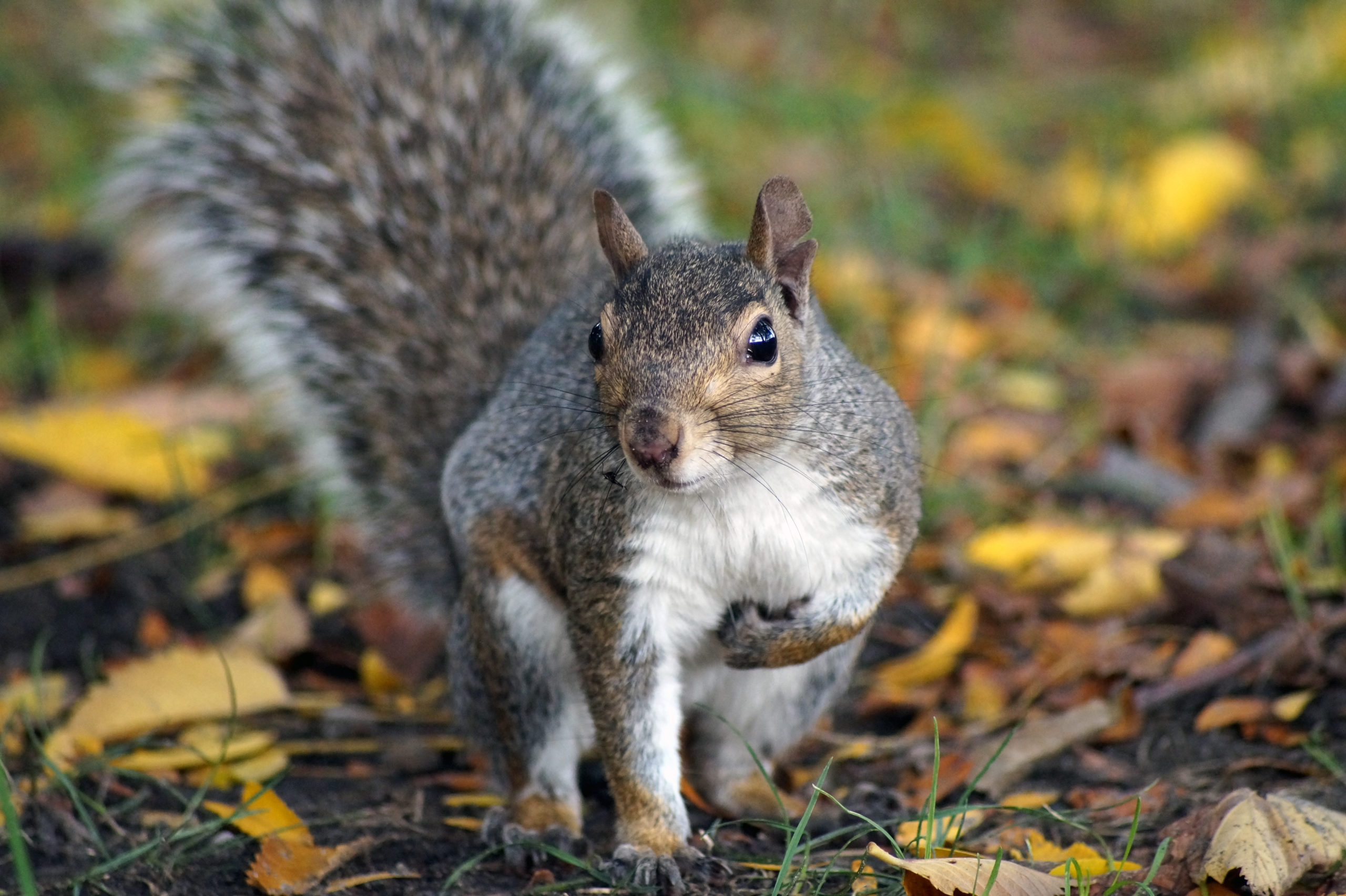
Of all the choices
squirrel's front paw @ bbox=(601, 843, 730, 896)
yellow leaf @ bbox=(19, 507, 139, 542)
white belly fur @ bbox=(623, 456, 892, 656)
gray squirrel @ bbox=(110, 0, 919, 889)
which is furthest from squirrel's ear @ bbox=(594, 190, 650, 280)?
yellow leaf @ bbox=(19, 507, 139, 542)

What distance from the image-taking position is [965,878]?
1503 mm

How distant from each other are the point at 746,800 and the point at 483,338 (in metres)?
0.80

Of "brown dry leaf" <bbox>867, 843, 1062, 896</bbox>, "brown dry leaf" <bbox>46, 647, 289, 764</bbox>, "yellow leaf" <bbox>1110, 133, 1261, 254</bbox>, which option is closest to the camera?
"brown dry leaf" <bbox>867, 843, 1062, 896</bbox>

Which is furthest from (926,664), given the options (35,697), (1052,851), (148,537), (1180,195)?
(1180,195)

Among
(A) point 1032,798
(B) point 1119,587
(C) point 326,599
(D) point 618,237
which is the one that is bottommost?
(C) point 326,599

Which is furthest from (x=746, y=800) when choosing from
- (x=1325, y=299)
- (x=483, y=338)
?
(x=1325, y=299)

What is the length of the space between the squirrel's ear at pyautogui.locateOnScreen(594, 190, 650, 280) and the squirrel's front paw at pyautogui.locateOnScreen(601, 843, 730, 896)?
669 millimetres

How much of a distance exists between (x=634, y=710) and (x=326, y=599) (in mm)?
1111

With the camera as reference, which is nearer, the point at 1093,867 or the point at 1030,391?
the point at 1093,867

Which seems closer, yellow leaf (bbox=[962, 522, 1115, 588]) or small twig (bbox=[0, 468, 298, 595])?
yellow leaf (bbox=[962, 522, 1115, 588])

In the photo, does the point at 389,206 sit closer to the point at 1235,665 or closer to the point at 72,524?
the point at 72,524

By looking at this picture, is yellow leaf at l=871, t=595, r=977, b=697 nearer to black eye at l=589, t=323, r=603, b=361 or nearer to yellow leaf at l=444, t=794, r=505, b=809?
yellow leaf at l=444, t=794, r=505, b=809

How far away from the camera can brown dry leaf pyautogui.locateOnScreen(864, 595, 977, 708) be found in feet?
7.70

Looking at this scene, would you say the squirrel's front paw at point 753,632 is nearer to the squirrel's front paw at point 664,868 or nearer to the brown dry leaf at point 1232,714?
the squirrel's front paw at point 664,868
